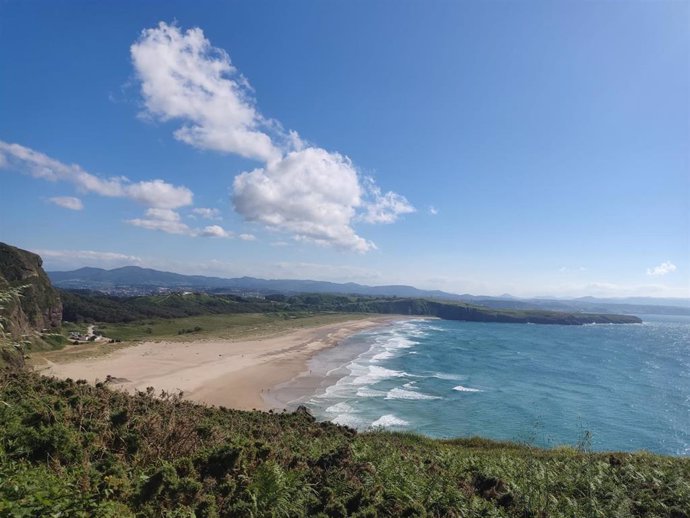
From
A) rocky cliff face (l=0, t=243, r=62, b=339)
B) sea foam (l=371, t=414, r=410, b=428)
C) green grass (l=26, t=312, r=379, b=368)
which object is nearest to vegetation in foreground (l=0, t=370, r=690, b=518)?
sea foam (l=371, t=414, r=410, b=428)

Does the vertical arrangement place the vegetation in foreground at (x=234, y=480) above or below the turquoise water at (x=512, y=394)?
above

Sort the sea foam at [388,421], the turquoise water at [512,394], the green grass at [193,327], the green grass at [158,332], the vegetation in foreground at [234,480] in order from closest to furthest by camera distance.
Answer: the vegetation in foreground at [234,480] → the sea foam at [388,421] → the turquoise water at [512,394] → the green grass at [158,332] → the green grass at [193,327]

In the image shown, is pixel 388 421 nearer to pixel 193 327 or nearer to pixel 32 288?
pixel 32 288

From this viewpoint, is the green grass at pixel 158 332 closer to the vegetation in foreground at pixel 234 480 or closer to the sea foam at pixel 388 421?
the sea foam at pixel 388 421

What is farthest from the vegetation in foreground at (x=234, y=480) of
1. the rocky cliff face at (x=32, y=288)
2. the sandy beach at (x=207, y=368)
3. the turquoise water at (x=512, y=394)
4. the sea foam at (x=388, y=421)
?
the rocky cliff face at (x=32, y=288)

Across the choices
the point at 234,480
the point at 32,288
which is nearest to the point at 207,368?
the point at 32,288

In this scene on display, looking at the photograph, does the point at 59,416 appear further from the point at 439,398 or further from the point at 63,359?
the point at 63,359

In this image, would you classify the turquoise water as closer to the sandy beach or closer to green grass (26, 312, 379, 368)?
the sandy beach
